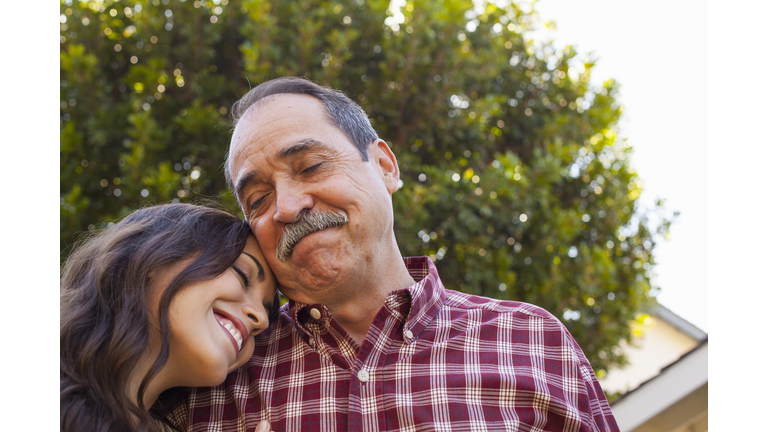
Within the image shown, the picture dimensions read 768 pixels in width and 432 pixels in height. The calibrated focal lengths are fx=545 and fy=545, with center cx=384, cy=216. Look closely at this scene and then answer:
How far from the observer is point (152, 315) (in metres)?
1.43

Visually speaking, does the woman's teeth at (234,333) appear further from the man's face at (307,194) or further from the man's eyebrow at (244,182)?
the man's eyebrow at (244,182)

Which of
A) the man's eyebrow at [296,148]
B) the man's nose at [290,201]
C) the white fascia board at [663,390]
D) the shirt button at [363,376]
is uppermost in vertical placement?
the man's eyebrow at [296,148]

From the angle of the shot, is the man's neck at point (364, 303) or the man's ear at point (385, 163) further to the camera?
the man's ear at point (385, 163)

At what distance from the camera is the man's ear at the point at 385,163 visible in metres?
2.08

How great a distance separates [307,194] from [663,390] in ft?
8.09

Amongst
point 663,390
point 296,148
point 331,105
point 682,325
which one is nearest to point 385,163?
point 331,105

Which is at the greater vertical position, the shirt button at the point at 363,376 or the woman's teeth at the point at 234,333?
the woman's teeth at the point at 234,333

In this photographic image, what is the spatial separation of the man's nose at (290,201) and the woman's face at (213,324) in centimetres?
17

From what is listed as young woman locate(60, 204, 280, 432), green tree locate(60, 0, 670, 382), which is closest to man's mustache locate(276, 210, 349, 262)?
young woman locate(60, 204, 280, 432)

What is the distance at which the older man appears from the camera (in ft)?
5.28

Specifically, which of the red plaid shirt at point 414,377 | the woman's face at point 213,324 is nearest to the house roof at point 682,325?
the red plaid shirt at point 414,377

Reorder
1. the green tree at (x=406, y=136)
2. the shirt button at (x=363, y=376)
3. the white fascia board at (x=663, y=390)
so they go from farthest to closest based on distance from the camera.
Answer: the green tree at (x=406, y=136), the white fascia board at (x=663, y=390), the shirt button at (x=363, y=376)

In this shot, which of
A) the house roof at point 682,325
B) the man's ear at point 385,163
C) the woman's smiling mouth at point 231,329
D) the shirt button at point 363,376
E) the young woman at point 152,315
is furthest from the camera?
the house roof at point 682,325
